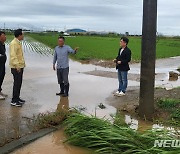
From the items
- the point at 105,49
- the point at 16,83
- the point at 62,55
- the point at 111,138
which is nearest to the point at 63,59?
the point at 62,55

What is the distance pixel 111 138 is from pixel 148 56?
260 centimetres

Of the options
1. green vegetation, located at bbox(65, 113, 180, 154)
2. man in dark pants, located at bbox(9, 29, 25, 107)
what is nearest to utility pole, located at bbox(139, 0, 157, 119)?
green vegetation, located at bbox(65, 113, 180, 154)

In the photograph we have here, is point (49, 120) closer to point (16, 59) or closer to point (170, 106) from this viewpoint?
point (16, 59)

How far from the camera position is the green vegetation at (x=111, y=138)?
4.46m

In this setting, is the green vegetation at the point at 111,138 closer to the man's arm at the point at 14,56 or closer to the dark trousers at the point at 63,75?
the man's arm at the point at 14,56

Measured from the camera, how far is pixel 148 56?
6809 millimetres

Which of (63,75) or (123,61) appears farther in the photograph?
(123,61)

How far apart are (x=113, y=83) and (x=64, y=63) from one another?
3098 mm

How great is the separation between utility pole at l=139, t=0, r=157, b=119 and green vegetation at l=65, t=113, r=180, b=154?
62.6 inches

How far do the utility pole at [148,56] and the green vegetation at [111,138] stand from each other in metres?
1.59

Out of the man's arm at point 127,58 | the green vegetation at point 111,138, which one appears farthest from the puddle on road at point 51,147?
the man's arm at point 127,58

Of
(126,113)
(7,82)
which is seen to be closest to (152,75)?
(126,113)

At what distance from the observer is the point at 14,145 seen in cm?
506

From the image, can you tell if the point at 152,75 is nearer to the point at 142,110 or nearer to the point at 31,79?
the point at 142,110
